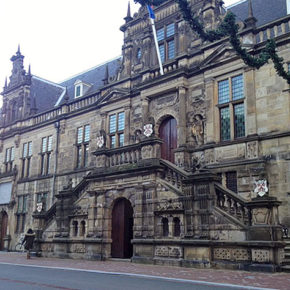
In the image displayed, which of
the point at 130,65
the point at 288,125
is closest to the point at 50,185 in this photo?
the point at 130,65

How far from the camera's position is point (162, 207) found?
50.5 feet

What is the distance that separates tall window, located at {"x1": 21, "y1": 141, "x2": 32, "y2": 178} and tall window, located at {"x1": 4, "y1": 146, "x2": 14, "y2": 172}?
68.7 inches

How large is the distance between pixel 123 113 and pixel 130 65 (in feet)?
9.84

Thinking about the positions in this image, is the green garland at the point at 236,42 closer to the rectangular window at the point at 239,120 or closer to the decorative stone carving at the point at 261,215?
the decorative stone carving at the point at 261,215

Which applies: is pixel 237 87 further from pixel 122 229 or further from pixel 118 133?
pixel 122 229

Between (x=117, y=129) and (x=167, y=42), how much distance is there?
19.0 ft

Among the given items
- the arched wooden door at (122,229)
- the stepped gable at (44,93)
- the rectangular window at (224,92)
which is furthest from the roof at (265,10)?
the stepped gable at (44,93)

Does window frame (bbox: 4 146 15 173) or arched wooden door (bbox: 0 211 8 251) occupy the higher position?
window frame (bbox: 4 146 15 173)

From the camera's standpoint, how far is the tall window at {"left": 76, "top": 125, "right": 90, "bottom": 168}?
2520 centimetres

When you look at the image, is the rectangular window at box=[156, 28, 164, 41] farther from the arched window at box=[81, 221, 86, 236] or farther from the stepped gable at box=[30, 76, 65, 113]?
the stepped gable at box=[30, 76, 65, 113]

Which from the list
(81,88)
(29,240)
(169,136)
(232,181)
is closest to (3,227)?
(29,240)

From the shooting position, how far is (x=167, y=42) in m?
21.8

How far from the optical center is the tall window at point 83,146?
25.2m

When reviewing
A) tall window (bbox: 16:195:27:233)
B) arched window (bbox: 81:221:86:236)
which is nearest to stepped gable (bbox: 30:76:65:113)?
tall window (bbox: 16:195:27:233)
